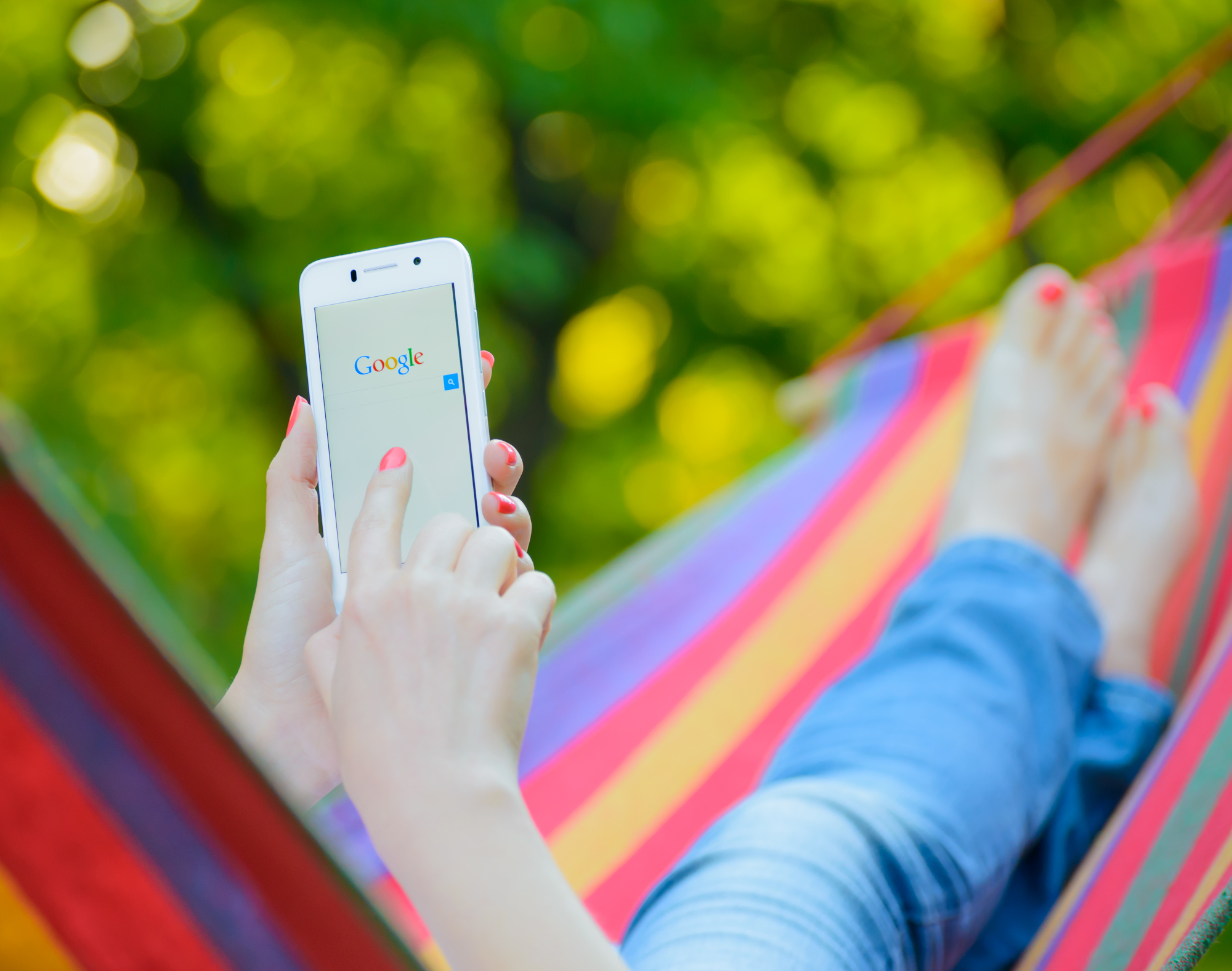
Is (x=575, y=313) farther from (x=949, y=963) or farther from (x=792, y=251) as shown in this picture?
(x=949, y=963)

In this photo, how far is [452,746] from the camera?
326 millimetres

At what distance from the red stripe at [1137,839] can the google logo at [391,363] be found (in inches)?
16.5

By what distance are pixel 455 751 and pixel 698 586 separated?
802 millimetres

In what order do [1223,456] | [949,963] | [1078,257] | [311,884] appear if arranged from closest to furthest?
[311,884] → [949,963] → [1223,456] → [1078,257]

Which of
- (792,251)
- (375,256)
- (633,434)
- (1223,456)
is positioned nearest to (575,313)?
(633,434)

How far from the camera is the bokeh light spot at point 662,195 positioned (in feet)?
11.5

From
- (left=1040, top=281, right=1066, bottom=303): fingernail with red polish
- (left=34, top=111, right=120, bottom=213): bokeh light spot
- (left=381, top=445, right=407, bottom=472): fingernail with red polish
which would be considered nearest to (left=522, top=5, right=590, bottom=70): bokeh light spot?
(left=34, top=111, right=120, bottom=213): bokeh light spot

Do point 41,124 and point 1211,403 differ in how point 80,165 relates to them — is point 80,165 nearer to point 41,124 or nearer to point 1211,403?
point 41,124

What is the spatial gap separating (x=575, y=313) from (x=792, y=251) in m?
0.78

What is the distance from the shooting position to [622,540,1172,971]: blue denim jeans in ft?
1.52

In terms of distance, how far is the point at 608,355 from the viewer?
11.6ft

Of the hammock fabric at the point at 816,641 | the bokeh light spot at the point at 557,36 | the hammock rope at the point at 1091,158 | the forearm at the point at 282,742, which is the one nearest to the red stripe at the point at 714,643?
the hammock fabric at the point at 816,641

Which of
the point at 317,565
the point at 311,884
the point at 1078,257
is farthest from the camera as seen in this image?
the point at 1078,257

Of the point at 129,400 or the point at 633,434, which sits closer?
the point at 129,400
